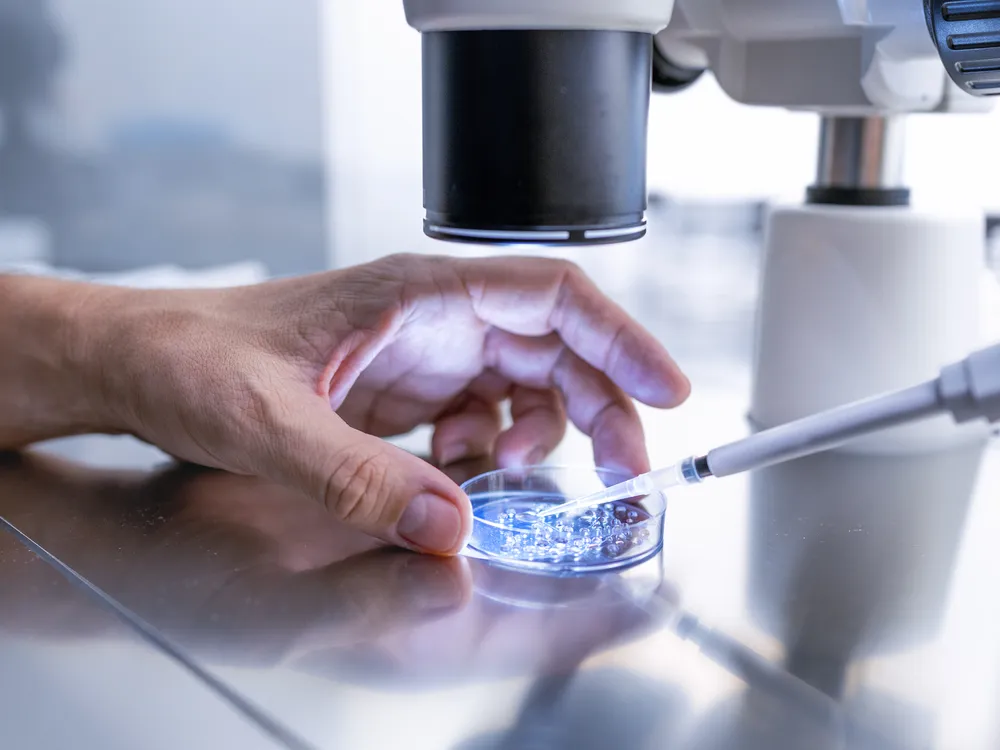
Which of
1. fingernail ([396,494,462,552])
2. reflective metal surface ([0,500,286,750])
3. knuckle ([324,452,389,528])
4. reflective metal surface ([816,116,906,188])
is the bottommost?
reflective metal surface ([0,500,286,750])

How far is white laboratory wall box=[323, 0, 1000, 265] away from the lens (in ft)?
4.57

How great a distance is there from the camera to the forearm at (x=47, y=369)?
0.72 metres

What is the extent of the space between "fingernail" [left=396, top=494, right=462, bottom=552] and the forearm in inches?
11.6

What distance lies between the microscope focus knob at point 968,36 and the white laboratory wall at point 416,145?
0.69 m

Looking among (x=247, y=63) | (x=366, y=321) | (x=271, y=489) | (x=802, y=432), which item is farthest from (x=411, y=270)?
(x=247, y=63)

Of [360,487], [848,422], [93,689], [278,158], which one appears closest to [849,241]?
[848,422]

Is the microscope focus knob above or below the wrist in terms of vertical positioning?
above

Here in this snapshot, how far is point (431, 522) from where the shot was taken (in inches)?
21.0

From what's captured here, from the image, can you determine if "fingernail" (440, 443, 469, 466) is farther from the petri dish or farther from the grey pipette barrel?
the grey pipette barrel

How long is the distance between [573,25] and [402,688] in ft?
0.98

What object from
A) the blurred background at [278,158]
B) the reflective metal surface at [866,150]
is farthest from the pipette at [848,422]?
the blurred background at [278,158]

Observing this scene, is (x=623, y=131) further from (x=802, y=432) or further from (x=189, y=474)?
(x=189, y=474)

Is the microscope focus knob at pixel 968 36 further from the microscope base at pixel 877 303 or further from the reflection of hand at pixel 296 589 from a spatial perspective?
the reflection of hand at pixel 296 589

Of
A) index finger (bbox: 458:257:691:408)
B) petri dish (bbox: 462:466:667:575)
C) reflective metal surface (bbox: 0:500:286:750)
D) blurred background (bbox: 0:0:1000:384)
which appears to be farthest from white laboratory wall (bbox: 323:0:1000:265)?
reflective metal surface (bbox: 0:500:286:750)
